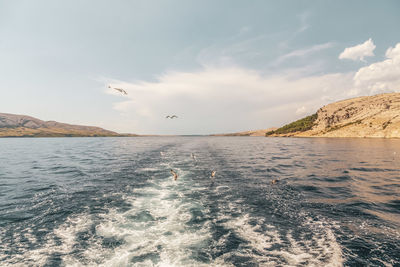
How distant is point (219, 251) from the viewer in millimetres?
8516

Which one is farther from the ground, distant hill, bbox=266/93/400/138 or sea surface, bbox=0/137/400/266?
distant hill, bbox=266/93/400/138

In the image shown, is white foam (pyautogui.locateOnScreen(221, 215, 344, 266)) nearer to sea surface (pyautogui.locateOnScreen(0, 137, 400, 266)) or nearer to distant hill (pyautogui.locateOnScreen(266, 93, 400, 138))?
sea surface (pyautogui.locateOnScreen(0, 137, 400, 266))

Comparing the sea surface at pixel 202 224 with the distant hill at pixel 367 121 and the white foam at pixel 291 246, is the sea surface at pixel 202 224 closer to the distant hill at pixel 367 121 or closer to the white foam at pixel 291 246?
the white foam at pixel 291 246

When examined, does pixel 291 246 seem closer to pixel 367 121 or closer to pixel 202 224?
pixel 202 224

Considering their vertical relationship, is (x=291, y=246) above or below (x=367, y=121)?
below

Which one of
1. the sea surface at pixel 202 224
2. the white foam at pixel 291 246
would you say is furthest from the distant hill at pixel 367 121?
the white foam at pixel 291 246

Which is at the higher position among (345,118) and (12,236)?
(345,118)

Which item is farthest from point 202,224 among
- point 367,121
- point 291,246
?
point 367,121

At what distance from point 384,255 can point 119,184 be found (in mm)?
20937

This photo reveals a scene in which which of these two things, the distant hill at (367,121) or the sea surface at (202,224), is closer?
the sea surface at (202,224)

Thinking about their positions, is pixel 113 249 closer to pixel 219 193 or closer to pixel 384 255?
pixel 219 193

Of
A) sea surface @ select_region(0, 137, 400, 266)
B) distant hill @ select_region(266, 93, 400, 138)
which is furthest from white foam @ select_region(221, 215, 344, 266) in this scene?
distant hill @ select_region(266, 93, 400, 138)

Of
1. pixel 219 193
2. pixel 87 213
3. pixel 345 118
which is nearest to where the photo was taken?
pixel 87 213

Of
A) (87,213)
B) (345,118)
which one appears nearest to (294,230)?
(87,213)
